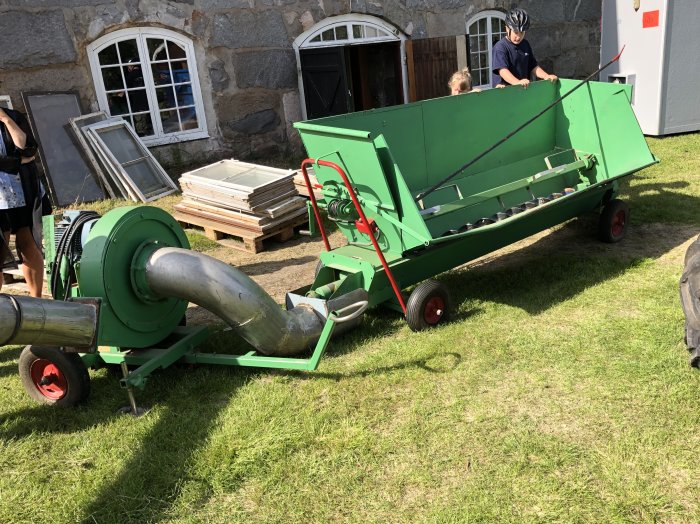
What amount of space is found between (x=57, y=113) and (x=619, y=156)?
7.17 meters

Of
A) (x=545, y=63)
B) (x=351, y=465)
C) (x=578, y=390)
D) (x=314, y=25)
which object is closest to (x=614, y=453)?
(x=578, y=390)

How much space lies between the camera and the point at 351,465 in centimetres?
336

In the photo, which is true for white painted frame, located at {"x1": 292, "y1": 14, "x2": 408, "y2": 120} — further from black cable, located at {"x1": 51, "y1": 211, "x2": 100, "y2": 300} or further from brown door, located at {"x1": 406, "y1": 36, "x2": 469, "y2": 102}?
black cable, located at {"x1": 51, "y1": 211, "x2": 100, "y2": 300}

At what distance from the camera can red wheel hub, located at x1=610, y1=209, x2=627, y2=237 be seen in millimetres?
6328

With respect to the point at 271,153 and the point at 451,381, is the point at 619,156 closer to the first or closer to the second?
the point at 451,381

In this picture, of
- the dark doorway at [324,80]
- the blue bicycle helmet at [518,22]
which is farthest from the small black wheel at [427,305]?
the dark doorway at [324,80]

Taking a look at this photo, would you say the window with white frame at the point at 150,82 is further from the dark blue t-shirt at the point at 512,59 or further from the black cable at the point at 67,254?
the black cable at the point at 67,254

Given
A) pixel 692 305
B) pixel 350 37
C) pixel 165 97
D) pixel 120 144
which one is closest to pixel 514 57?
pixel 692 305

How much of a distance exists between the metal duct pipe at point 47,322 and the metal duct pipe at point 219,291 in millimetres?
494

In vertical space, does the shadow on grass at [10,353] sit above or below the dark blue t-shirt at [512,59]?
below

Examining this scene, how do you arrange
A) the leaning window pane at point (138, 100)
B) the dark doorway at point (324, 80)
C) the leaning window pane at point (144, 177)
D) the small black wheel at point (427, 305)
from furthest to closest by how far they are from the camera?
the dark doorway at point (324, 80)
the leaning window pane at point (138, 100)
the leaning window pane at point (144, 177)
the small black wheel at point (427, 305)

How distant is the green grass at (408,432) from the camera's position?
10.1ft

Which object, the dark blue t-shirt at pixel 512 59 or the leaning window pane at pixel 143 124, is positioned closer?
the dark blue t-shirt at pixel 512 59

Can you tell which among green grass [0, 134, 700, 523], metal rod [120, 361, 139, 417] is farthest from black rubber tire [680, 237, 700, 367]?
metal rod [120, 361, 139, 417]
